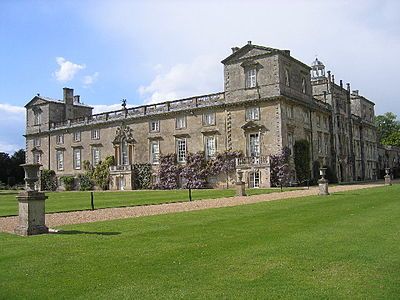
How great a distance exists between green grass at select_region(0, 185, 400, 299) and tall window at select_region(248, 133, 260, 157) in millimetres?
25213

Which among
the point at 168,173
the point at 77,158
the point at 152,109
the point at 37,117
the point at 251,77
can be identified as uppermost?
the point at 37,117

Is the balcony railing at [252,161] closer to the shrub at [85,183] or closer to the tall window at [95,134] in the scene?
the tall window at [95,134]

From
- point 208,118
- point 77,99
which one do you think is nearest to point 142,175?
point 208,118

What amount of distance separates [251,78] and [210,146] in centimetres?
692

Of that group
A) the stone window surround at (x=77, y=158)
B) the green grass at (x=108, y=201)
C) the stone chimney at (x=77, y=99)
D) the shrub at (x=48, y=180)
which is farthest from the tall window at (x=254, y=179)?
the stone chimney at (x=77, y=99)

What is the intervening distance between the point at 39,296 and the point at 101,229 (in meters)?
5.81

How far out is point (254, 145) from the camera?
3650 cm

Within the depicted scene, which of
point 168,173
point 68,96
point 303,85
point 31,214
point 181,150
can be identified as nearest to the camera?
point 31,214

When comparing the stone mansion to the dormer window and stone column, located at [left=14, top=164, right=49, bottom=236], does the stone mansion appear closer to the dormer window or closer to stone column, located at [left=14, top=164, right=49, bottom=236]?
the dormer window

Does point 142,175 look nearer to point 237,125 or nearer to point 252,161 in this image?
point 237,125

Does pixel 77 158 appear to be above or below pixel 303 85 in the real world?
below

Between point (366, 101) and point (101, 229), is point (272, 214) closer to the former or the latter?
point (101, 229)

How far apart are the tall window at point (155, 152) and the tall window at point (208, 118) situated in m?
6.02

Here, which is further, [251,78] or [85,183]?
[85,183]
